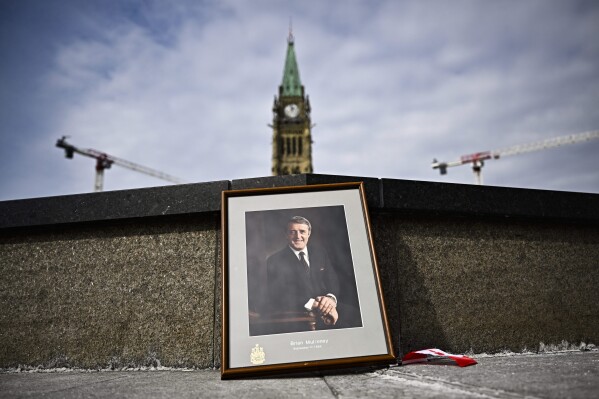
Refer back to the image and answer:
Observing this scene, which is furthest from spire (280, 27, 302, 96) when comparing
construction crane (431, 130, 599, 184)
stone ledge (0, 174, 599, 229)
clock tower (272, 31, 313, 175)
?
stone ledge (0, 174, 599, 229)

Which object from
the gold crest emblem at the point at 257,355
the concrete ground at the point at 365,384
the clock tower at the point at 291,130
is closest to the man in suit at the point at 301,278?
the gold crest emblem at the point at 257,355

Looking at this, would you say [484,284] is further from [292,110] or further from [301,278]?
[292,110]

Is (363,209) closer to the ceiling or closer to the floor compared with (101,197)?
closer to the floor

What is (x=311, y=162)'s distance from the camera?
6319 cm

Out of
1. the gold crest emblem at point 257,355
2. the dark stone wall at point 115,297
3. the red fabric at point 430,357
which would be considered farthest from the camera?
the dark stone wall at point 115,297

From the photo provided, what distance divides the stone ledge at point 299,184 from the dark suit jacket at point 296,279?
522 mm

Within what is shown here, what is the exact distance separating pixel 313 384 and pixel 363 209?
3.56ft

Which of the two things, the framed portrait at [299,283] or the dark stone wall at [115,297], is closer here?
the framed portrait at [299,283]

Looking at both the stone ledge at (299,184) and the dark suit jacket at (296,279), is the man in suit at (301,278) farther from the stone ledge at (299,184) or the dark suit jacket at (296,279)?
the stone ledge at (299,184)

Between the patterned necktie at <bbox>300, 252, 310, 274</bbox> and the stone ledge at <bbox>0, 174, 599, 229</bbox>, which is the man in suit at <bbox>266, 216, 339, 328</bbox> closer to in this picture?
the patterned necktie at <bbox>300, 252, 310, 274</bbox>

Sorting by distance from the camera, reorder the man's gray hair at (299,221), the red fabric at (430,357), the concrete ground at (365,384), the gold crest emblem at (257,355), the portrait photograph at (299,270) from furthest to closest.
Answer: the man's gray hair at (299,221)
the red fabric at (430,357)
the portrait photograph at (299,270)
the gold crest emblem at (257,355)
the concrete ground at (365,384)

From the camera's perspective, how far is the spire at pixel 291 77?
68.3m

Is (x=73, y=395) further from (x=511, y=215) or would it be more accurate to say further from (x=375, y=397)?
(x=511, y=215)

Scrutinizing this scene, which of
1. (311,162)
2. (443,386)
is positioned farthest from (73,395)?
(311,162)
